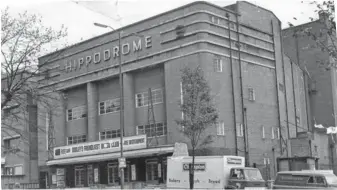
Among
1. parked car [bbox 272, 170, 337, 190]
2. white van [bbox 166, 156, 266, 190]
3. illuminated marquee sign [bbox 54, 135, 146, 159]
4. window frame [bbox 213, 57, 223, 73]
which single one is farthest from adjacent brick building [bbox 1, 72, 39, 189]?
parked car [bbox 272, 170, 337, 190]

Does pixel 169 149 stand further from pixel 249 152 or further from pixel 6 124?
pixel 6 124

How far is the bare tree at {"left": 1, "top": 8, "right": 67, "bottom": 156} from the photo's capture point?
15844mm

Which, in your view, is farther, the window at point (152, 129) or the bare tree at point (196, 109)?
the window at point (152, 129)

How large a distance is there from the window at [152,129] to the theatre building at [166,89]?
6 cm

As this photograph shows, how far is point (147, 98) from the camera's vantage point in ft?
90.0

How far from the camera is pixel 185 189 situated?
71.2ft

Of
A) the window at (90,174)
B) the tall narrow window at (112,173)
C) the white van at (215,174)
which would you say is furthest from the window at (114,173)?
the white van at (215,174)

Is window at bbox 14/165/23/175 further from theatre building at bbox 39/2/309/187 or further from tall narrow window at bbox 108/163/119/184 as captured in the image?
tall narrow window at bbox 108/163/119/184

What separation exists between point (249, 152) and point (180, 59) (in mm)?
5397

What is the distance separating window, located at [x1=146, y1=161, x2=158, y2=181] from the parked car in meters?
10.5

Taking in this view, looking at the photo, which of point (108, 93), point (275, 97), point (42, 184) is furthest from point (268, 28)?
point (42, 184)

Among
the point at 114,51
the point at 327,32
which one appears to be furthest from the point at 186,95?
the point at 327,32

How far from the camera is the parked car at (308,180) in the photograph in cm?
1608

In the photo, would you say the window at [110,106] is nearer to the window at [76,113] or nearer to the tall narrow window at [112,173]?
the window at [76,113]
